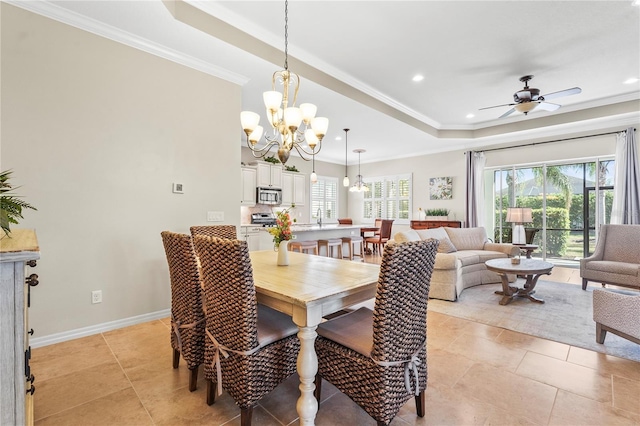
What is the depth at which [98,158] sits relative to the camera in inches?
109

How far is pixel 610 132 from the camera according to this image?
18.0 ft

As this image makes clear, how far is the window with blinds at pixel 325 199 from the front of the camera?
8914 mm

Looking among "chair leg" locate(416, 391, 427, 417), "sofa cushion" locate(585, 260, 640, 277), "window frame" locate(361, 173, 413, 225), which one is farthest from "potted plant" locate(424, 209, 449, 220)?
"chair leg" locate(416, 391, 427, 417)

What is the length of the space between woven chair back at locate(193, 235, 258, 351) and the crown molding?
252 cm

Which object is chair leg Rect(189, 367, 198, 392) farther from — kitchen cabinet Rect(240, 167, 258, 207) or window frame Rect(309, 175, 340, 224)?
window frame Rect(309, 175, 340, 224)

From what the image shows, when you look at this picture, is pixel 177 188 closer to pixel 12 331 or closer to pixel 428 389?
pixel 12 331

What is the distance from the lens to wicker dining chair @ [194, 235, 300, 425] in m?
1.46

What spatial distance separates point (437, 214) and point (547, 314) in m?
4.51

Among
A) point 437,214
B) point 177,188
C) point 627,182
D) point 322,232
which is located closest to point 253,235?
point 322,232

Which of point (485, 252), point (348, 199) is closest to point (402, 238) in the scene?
point (485, 252)

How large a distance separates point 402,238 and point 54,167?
12.1 ft

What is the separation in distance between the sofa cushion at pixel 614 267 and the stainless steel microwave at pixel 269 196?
594 cm

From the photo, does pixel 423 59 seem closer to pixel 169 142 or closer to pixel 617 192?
pixel 169 142

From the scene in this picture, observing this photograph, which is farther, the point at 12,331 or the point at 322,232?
the point at 322,232
